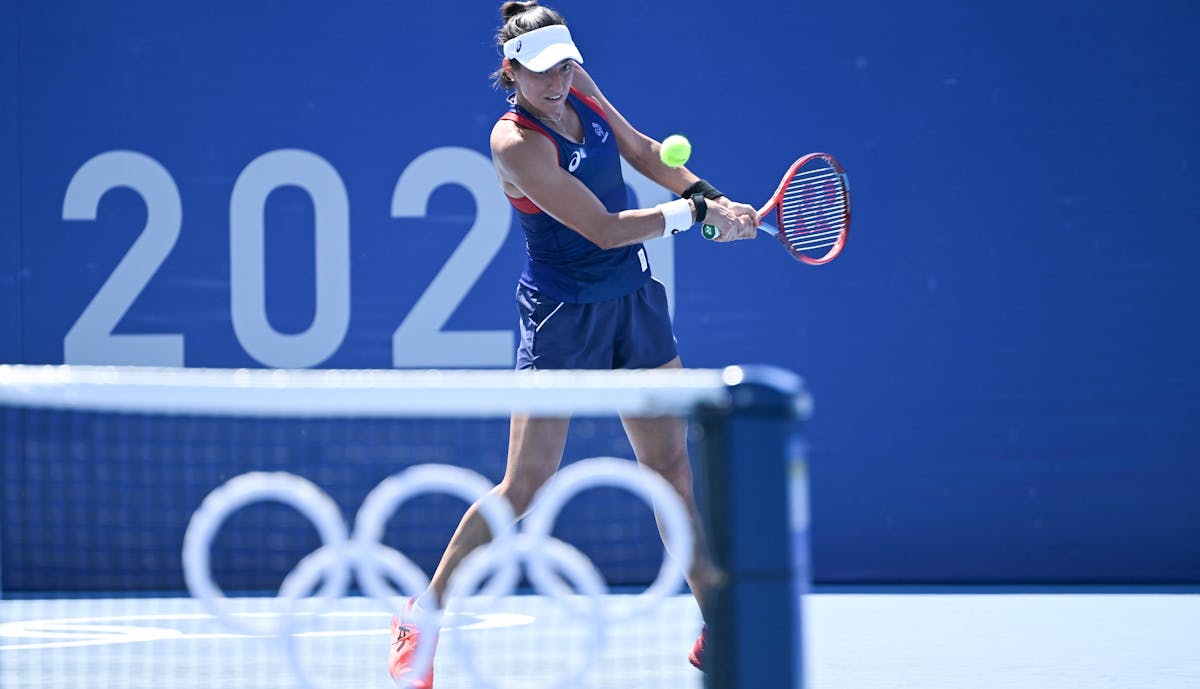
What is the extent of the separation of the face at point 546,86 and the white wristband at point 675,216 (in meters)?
0.33

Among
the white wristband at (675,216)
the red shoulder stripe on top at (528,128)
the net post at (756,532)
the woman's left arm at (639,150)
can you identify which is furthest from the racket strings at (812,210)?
the net post at (756,532)

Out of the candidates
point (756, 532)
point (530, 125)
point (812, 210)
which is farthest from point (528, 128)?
point (756, 532)

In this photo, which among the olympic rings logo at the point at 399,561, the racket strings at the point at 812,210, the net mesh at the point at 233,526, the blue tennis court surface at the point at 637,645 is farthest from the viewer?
the net mesh at the point at 233,526

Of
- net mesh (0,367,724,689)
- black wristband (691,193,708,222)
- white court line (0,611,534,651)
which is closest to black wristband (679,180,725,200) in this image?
black wristband (691,193,708,222)

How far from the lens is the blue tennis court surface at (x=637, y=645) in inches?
150

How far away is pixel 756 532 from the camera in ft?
6.03

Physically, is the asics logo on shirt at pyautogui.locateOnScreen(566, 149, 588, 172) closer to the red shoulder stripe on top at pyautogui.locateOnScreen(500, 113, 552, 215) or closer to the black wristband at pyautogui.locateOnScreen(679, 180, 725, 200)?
the red shoulder stripe on top at pyautogui.locateOnScreen(500, 113, 552, 215)

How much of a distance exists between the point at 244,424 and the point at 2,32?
64.3 inches

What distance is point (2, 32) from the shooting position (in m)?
5.46

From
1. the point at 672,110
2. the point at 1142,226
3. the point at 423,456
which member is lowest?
the point at 423,456

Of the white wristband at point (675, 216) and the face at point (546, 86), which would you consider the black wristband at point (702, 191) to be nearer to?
the white wristband at point (675, 216)

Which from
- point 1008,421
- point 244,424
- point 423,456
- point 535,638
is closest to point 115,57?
point 244,424

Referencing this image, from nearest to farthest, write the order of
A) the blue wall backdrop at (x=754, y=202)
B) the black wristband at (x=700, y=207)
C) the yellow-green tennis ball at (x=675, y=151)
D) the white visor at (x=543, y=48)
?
the white visor at (x=543, y=48) < the black wristband at (x=700, y=207) < the yellow-green tennis ball at (x=675, y=151) < the blue wall backdrop at (x=754, y=202)

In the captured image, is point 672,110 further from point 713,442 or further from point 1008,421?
point 713,442
